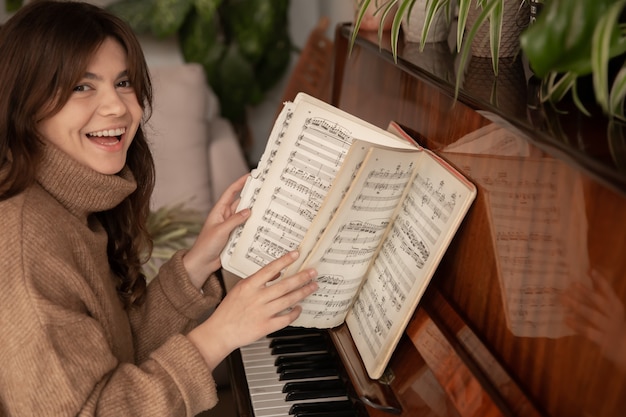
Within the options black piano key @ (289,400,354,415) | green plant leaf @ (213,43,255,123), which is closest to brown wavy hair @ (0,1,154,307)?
black piano key @ (289,400,354,415)

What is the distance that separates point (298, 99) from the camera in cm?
110

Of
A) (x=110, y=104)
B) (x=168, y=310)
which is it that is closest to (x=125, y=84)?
(x=110, y=104)

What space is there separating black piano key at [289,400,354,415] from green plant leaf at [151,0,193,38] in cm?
211

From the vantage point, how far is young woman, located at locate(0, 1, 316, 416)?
994mm

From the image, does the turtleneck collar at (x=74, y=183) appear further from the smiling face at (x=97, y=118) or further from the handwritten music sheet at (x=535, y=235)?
the handwritten music sheet at (x=535, y=235)

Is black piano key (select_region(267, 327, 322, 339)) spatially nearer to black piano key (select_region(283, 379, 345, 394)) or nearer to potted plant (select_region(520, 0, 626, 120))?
black piano key (select_region(283, 379, 345, 394))

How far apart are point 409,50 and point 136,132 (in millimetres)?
548

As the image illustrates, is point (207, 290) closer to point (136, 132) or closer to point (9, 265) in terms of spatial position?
point (136, 132)

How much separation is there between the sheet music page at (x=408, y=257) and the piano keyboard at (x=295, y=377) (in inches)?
3.8

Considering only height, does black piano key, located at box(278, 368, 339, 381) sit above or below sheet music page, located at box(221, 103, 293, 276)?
below

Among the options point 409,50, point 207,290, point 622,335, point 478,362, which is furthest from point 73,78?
point 622,335

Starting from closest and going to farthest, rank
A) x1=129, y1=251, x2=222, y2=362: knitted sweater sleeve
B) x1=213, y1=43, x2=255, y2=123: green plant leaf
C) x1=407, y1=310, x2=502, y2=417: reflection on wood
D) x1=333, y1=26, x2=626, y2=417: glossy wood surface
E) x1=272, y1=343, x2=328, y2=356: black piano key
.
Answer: x1=333, y1=26, x2=626, y2=417: glossy wood surface < x1=407, y1=310, x2=502, y2=417: reflection on wood < x1=272, y1=343, x2=328, y2=356: black piano key < x1=129, y1=251, x2=222, y2=362: knitted sweater sleeve < x1=213, y1=43, x2=255, y2=123: green plant leaf

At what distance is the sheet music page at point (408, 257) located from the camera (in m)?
0.97

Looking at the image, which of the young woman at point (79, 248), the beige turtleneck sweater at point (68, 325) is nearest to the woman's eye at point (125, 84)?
the young woman at point (79, 248)
